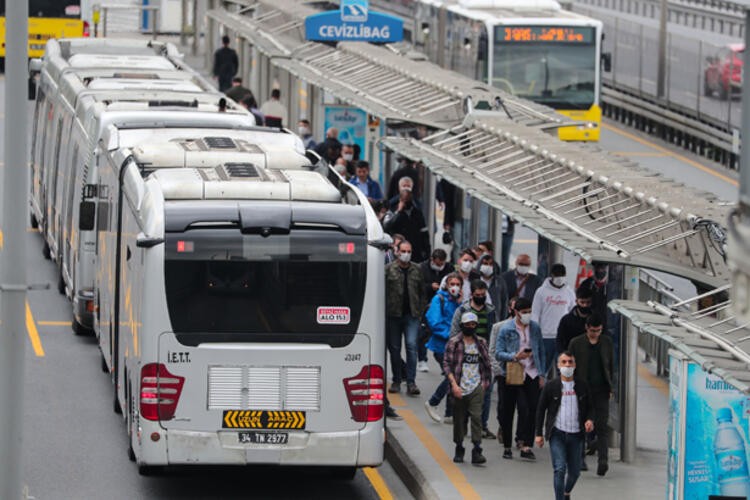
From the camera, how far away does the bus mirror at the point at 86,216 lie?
21.6 metres

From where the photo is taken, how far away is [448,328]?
64.1ft

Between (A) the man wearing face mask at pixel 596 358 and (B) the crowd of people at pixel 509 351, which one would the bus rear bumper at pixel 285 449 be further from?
(A) the man wearing face mask at pixel 596 358

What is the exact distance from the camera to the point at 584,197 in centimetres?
1788

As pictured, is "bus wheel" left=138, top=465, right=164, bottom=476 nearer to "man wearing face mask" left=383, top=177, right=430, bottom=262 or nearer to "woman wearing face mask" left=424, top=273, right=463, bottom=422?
"woman wearing face mask" left=424, top=273, right=463, bottom=422

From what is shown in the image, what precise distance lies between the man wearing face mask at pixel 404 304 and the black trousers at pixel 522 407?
7.67ft

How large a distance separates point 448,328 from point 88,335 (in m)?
6.17

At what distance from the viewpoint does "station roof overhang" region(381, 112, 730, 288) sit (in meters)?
15.2

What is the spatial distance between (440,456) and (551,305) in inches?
Result: 79.6

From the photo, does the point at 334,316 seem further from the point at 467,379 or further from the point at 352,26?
the point at 352,26

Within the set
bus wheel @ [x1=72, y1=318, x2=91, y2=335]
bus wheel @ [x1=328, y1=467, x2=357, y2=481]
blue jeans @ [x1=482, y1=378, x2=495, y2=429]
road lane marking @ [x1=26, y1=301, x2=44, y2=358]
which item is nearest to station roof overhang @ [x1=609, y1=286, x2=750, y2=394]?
bus wheel @ [x1=328, y1=467, x2=357, y2=481]

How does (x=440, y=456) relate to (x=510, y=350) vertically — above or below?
below

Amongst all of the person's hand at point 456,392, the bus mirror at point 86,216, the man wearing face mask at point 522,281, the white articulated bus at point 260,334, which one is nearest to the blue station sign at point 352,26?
the bus mirror at point 86,216

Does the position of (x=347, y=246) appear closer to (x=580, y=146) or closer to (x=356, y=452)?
(x=356, y=452)

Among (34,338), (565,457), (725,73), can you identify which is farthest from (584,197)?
(725,73)
